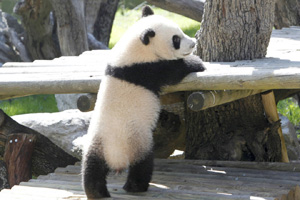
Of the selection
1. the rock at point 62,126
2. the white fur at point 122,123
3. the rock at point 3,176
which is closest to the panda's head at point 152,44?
the white fur at point 122,123

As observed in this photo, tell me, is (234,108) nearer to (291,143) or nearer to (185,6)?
(291,143)

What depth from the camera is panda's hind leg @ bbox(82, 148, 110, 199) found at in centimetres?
315

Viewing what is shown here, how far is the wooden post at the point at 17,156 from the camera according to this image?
4398 millimetres

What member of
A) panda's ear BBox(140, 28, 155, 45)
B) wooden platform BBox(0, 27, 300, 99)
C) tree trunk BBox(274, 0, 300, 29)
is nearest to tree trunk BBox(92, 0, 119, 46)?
tree trunk BBox(274, 0, 300, 29)

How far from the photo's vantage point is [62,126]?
495 centimetres

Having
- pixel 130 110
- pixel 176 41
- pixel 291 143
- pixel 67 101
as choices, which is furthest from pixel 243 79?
pixel 67 101

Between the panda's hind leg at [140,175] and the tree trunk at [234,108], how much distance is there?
1.20 m

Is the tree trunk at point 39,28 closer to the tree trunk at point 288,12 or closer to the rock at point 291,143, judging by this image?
the tree trunk at point 288,12

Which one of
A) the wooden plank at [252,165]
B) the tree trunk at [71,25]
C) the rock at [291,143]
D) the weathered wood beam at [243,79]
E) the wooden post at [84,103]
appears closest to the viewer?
the weathered wood beam at [243,79]

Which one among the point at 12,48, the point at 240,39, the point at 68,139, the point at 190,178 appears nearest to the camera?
the point at 190,178

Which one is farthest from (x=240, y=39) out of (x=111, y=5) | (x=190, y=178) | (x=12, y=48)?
(x=12, y=48)

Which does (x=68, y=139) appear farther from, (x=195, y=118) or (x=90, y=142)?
(x=90, y=142)

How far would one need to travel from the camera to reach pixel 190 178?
361 centimetres

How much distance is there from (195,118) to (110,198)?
1498 mm
